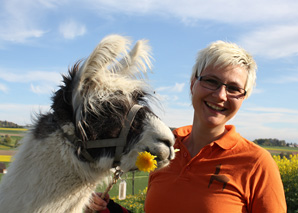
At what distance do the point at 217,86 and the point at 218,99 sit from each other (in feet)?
0.36

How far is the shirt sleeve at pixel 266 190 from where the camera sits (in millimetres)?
2047

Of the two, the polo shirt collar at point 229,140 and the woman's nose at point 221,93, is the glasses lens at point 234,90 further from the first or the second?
the polo shirt collar at point 229,140

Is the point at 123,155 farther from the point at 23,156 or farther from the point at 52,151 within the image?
the point at 23,156

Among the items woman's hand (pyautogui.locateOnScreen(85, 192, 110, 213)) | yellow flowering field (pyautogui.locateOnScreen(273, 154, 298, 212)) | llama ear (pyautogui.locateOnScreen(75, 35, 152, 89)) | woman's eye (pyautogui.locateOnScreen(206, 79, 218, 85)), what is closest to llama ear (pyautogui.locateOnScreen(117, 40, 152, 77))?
llama ear (pyautogui.locateOnScreen(75, 35, 152, 89))

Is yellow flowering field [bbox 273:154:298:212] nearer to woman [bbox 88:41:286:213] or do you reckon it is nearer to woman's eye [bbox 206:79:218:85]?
woman [bbox 88:41:286:213]

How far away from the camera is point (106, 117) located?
88.2 inches

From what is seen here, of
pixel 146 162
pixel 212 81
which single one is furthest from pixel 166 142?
pixel 212 81

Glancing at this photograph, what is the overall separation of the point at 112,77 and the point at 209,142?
39.8 inches

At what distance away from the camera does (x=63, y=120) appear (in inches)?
87.9

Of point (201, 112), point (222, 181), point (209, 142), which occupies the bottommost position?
point (222, 181)

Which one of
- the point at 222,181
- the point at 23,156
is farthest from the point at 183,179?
the point at 23,156

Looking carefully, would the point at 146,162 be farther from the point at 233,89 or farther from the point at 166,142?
the point at 233,89

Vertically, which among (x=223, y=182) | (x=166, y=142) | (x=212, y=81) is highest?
(x=212, y=81)

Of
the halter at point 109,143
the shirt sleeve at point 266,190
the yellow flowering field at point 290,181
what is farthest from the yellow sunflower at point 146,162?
the yellow flowering field at point 290,181
